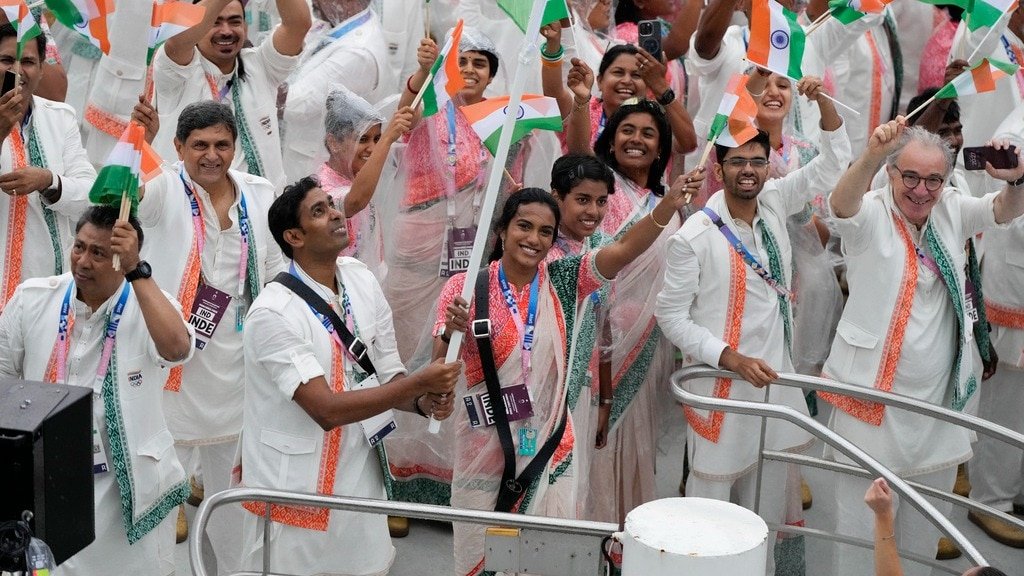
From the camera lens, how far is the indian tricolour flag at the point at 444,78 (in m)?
6.09

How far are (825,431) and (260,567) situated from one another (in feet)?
6.18

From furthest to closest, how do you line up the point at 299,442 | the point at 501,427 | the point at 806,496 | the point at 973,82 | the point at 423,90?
the point at 806,496, the point at 423,90, the point at 973,82, the point at 501,427, the point at 299,442

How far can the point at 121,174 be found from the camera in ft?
16.2

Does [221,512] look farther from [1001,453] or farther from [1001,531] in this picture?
[1001,453]

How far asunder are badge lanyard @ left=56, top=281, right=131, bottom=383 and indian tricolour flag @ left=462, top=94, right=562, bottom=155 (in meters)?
1.55

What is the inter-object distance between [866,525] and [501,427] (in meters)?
1.68

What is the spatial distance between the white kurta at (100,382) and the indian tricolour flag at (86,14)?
1169 millimetres

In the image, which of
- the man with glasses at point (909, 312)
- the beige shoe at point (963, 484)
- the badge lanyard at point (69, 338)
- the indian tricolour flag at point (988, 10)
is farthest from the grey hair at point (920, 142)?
the badge lanyard at point (69, 338)

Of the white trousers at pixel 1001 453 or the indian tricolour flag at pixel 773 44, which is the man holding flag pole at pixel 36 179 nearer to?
the indian tricolour flag at pixel 773 44

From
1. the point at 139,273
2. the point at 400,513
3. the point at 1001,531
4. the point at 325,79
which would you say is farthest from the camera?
the point at 325,79

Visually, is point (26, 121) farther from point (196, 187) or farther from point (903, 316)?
point (903, 316)

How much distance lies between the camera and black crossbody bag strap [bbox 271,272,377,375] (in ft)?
16.1

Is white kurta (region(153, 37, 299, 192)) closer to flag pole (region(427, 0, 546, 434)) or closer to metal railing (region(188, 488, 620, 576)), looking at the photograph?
flag pole (region(427, 0, 546, 434))

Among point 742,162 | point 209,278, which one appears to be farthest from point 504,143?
point 209,278
